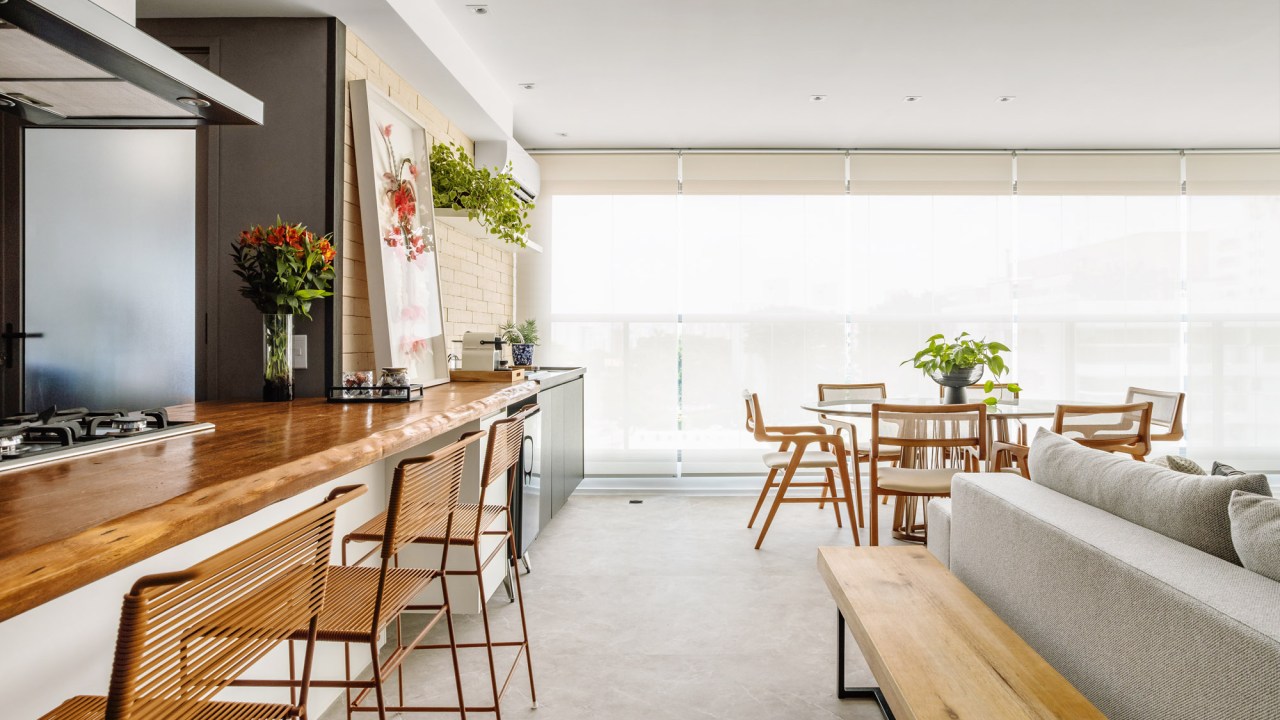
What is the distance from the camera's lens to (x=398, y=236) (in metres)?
3.02

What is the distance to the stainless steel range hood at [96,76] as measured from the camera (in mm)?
1242

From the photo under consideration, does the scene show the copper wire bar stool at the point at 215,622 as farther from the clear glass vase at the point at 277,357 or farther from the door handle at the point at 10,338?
the door handle at the point at 10,338

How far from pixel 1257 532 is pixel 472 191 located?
3345mm

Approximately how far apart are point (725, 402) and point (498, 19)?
3.44 meters

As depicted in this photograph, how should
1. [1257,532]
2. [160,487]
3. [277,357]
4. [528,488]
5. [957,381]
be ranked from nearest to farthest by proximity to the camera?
[160,487], [1257,532], [277,357], [528,488], [957,381]

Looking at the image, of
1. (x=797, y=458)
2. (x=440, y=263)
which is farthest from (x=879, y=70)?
(x=440, y=263)

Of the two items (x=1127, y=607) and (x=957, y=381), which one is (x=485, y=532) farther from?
(x=957, y=381)

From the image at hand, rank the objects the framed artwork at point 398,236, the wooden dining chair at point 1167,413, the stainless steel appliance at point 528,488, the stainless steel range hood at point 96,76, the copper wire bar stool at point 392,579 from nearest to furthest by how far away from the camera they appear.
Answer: the stainless steel range hood at point 96,76
the copper wire bar stool at point 392,579
the framed artwork at point 398,236
the stainless steel appliance at point 528,488
the wooden dining chair at point 1167,413

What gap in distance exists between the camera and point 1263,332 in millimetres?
5711

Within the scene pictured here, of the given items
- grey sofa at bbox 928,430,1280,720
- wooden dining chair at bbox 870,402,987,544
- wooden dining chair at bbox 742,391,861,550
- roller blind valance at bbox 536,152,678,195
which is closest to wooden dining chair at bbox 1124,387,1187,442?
wooden dining chair at bbox 870,402,987,544

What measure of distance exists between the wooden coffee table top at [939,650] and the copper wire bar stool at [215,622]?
1.10 metres

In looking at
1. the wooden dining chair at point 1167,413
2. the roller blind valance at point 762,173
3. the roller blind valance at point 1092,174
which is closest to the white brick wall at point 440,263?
the roller blind valance at point 762,173

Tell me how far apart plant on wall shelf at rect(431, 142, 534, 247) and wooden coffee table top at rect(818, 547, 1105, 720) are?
8.30ft

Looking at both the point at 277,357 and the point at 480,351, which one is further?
the point at 480,351
